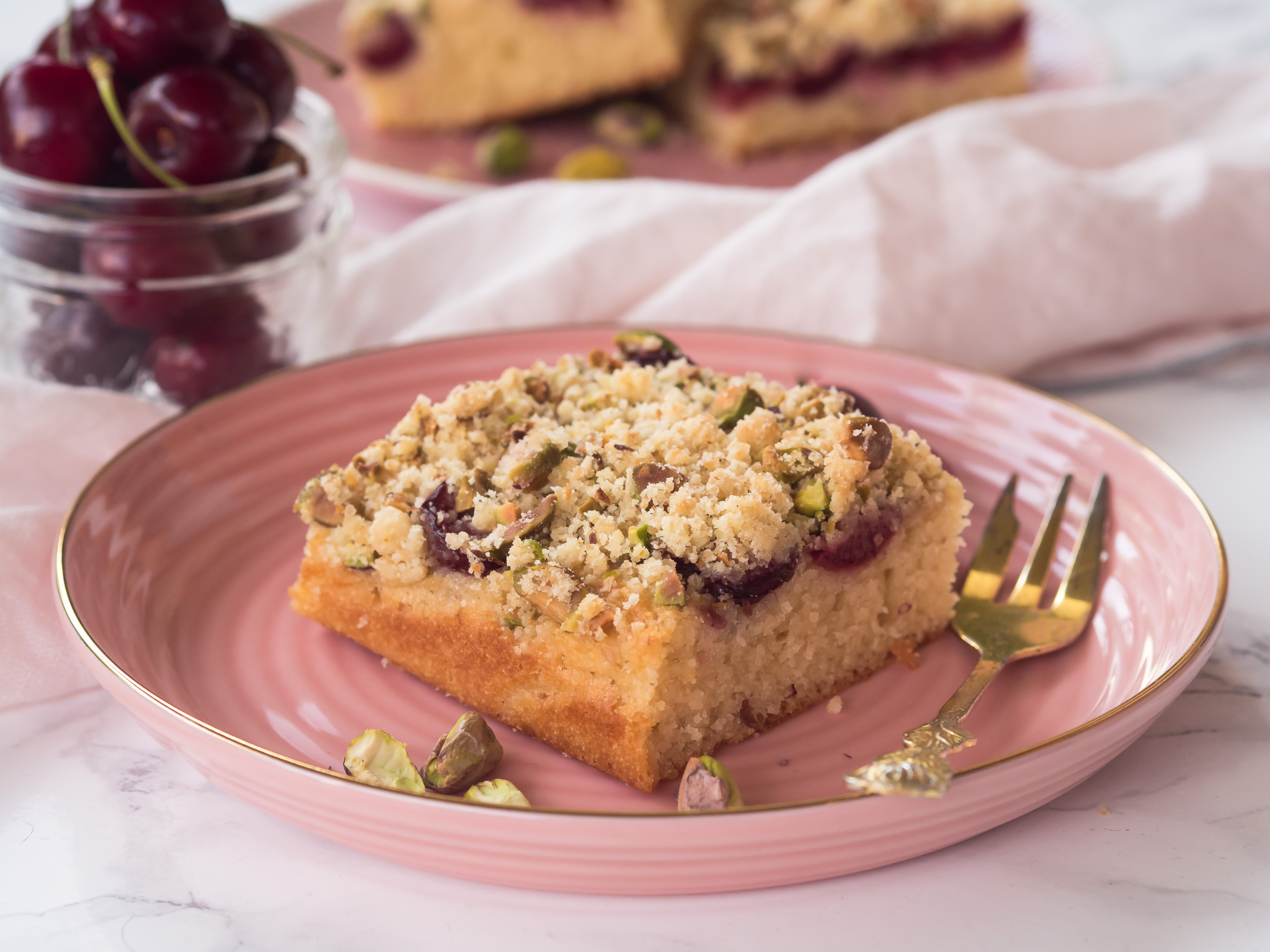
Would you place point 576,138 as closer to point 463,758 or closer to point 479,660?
point 479,660

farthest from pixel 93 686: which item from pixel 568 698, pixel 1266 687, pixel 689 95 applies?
pixel 689 95

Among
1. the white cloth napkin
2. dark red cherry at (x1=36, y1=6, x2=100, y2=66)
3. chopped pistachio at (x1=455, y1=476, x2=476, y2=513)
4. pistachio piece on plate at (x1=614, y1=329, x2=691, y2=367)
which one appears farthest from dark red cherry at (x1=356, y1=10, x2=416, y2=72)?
chopped pistachio at (x1=455, y1=476, x2=476, y2=513)

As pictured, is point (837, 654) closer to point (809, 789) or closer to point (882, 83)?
point (809, 789)

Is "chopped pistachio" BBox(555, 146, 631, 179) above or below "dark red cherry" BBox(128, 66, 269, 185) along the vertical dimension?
below

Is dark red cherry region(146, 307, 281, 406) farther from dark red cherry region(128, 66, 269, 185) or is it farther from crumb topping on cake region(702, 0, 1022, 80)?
crumb topping on cake region(702, 0, 1022, 80)

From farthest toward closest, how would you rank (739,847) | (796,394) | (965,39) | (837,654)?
(965,39)
(796,394)
(837,654)
(739,847)

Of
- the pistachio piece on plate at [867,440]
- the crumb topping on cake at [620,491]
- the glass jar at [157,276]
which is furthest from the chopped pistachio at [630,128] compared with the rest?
the pistachio piece on plate at [867,440]

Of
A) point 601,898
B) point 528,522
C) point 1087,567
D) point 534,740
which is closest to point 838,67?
point 1087,567
